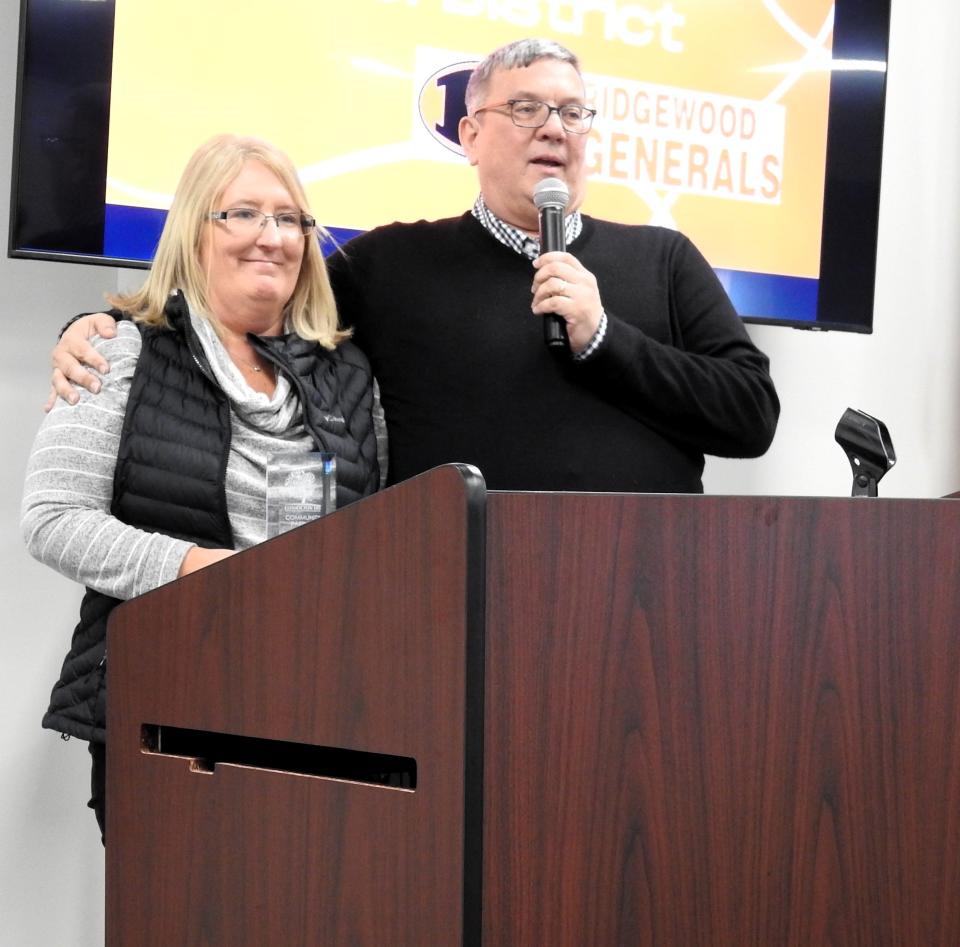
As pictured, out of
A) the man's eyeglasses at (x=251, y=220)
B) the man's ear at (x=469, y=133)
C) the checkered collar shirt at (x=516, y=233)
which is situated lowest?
the man's eyeglasses at (x=251, y=220)

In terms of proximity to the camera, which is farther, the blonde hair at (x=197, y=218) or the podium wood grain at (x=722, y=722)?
the blonde hair at (x=197, y=218)

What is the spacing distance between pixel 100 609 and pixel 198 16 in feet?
3.75

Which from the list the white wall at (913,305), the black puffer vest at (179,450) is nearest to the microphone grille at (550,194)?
the black puffer vest at (179,450)

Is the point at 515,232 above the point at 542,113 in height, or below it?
below

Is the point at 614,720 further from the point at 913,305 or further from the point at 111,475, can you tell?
the point at 913,305

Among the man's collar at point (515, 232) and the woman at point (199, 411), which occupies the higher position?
the man's collar at point (515, 232)

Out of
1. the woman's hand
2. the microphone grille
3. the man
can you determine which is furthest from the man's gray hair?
the woman's hand

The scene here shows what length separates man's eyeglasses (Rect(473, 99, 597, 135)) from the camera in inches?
75.2

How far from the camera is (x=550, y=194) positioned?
1763 millimetres

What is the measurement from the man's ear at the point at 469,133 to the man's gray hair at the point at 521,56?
0.09 feet

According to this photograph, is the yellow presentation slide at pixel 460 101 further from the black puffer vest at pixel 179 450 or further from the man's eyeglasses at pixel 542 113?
the black puffer vest at pixel 179 450

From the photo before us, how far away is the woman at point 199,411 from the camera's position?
5.05 feet

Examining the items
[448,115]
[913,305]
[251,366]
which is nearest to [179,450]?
[251,366]

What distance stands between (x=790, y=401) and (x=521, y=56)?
1545 millimetres
